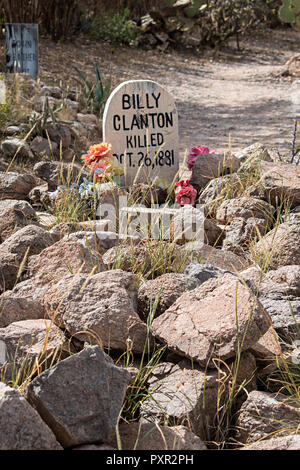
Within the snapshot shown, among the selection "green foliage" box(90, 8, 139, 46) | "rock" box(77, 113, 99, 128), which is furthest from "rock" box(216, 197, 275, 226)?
"green foliage" box(90, 8, 139, 46)

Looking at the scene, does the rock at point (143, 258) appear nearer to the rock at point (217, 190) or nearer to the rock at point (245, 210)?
the rock at point (245, 210)

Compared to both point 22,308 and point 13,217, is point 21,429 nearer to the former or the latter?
point 22,308

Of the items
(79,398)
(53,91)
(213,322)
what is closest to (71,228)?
(213,322)

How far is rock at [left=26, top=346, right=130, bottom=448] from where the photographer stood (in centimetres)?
175

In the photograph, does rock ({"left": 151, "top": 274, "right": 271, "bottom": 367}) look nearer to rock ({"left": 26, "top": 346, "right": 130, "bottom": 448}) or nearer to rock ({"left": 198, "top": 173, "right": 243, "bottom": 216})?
rock ({"left": 26, "top": 346, "right": 130, "bottom": 448})

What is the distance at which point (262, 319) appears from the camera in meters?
2.19

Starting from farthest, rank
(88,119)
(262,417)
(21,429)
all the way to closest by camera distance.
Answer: (88,119) < (262,417) < (21,429)

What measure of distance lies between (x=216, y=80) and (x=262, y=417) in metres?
8.23

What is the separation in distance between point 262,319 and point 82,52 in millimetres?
8899

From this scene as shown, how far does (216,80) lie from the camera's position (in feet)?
31.7

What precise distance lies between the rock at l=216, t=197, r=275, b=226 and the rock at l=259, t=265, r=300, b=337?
0.73m
